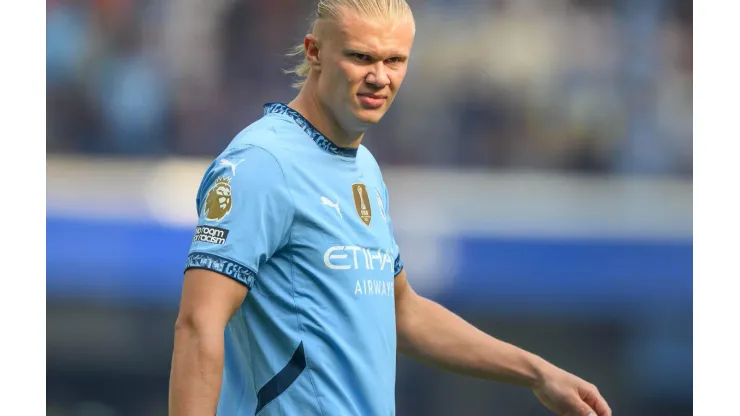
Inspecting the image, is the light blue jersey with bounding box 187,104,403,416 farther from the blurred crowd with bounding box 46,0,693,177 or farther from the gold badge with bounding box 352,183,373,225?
the blurred crowd with bounding box 46,0,693,177

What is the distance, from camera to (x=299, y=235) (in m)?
2.58

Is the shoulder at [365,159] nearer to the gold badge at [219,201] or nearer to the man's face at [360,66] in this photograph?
the man's face at [360,66]

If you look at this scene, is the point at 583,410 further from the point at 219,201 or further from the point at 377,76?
the point at 219,201

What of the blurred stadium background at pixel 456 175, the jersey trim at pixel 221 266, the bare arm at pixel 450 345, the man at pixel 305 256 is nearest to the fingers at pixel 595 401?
the bare arm at pixel 450 345

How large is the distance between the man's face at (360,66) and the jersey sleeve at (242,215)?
0.23m

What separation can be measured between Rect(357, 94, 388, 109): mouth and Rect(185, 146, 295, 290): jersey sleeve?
0.84ft

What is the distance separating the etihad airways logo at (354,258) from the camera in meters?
2.61

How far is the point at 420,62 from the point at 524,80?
0.79m

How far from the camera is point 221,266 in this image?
7.98 ft

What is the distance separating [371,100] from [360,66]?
→ 0.26 ft

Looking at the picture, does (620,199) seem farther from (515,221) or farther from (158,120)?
(158,120)

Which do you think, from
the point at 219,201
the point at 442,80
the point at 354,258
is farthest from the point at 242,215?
the point at 442,80

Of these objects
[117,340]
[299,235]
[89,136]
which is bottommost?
[117,340]
